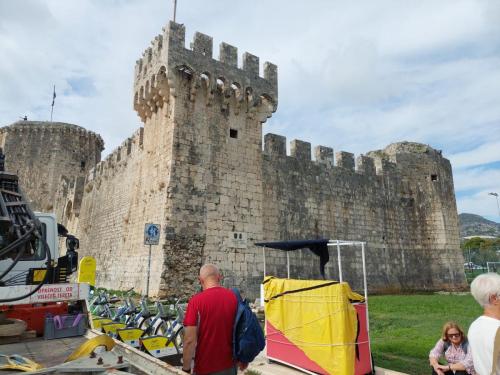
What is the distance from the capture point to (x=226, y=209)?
1173 centimetres

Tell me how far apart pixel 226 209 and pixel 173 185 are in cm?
187

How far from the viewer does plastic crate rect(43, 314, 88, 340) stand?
4.35m

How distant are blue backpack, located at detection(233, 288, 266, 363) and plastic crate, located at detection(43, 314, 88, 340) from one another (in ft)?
7.85

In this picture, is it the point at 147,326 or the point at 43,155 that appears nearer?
the point at 147,326

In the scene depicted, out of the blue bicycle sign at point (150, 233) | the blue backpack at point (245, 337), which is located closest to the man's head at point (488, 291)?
the blue backpack at point (245, 337)

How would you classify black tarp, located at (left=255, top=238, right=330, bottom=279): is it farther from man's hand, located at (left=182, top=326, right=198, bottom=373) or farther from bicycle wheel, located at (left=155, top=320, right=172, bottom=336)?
man's hand, located at (left=182, top=326, right=198, bottom=373)

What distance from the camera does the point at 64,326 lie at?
4.45m

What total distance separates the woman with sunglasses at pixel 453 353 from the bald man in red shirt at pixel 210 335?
2298 millimetres

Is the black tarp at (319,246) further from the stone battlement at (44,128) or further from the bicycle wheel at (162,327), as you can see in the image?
the stone battlement at (44,128)

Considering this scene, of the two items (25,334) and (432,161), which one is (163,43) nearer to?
(25,334)

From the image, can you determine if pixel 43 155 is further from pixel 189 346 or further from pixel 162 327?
pixel 189 346

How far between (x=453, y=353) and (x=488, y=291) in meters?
2.01

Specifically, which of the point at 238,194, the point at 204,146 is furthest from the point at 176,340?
the point at 204,146

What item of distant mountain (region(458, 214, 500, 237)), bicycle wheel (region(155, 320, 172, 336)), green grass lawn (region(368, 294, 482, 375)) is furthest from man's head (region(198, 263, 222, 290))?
distant mountain (region(458, 214, 500, 237))
